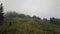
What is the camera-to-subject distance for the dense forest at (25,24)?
91.4 inches

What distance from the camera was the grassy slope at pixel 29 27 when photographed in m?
2.31

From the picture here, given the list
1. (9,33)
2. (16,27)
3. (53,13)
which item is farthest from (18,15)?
(53,13)

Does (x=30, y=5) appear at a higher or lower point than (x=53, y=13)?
higher

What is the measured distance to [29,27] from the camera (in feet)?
7.75

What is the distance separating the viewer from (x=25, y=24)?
7.76 ft

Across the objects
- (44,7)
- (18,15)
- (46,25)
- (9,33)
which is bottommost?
(9,33)

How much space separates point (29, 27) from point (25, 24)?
10 centimetres

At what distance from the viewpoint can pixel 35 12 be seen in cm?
245

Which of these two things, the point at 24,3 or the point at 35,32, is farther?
the point at 24,3

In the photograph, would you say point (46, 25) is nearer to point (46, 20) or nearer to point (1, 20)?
point (46, 20)

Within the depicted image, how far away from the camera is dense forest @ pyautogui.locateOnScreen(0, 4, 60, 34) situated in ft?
7.62

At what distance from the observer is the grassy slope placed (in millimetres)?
2312

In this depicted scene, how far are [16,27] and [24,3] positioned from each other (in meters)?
0.54

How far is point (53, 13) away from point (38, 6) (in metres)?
0.34
